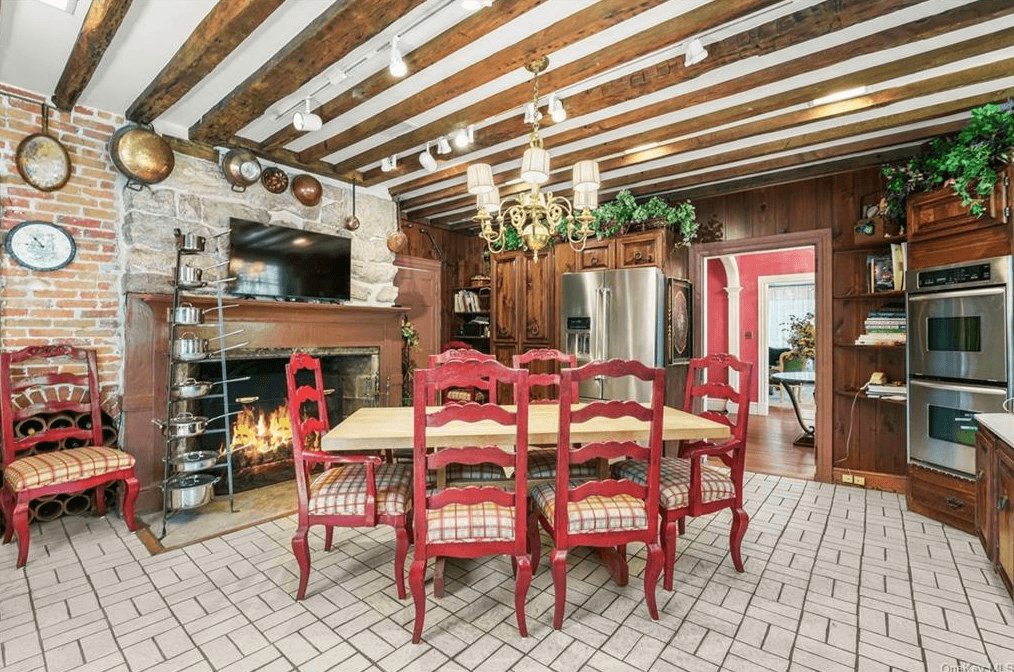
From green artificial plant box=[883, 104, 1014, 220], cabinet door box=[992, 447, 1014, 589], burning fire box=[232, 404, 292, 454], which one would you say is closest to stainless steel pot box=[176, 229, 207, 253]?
burning fire box=[232, 404, 292, 454]

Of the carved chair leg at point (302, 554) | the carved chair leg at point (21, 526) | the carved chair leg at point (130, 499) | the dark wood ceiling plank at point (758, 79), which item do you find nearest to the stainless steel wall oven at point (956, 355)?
the dark wood ceiling plank at point (758, 79)

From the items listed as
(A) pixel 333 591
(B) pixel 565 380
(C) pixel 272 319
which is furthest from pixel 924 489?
(C) pixel 272 319

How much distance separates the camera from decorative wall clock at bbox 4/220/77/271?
278 cm

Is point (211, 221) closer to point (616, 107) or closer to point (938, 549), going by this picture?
point (616, 107)

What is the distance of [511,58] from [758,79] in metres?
1.35

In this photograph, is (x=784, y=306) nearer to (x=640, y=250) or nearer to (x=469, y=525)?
(x=640, y=250)

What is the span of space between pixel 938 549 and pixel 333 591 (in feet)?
10.6

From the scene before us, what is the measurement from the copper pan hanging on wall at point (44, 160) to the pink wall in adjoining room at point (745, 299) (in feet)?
23.0

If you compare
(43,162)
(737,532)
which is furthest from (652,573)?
(43,162)

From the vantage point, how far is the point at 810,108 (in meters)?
2.95

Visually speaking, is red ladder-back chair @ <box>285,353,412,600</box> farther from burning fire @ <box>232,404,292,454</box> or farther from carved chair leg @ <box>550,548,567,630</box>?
burning fire @ <box>232,404,292,454</box>

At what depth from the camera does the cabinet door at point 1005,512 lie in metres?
1.98

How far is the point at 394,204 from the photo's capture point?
4.81 metres

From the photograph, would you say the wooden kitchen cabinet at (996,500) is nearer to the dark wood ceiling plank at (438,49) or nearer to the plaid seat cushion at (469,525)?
the plaid seat cushion at (469,525)
